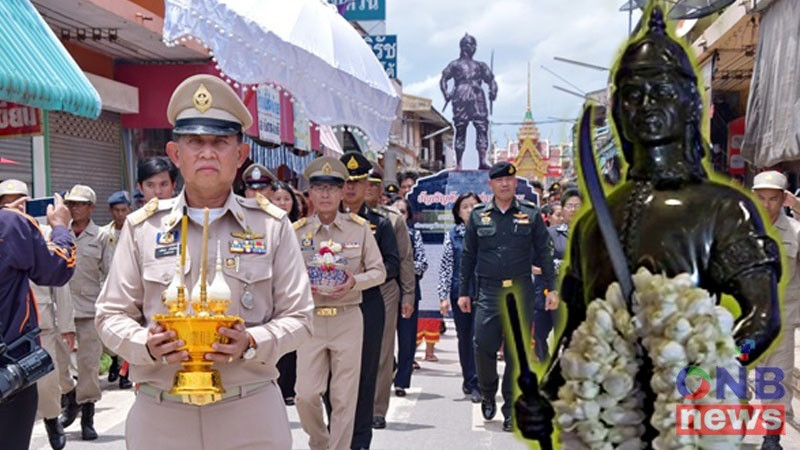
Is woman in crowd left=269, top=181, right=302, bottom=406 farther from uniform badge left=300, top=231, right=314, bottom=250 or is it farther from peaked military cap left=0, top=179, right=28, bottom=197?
peaked military cap left=0, top=179, right=28, bottom=197

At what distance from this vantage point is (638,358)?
216cm

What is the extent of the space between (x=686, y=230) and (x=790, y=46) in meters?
8.02

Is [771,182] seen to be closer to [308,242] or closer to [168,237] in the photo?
[308,242]

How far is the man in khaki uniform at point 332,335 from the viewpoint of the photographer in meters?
5.66

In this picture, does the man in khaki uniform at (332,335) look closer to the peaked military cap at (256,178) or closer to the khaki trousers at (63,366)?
the peaked military cap at (256,178)

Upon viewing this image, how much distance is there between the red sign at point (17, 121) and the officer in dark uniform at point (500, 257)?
4.14m

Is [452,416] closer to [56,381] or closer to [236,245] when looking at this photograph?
[56,381]

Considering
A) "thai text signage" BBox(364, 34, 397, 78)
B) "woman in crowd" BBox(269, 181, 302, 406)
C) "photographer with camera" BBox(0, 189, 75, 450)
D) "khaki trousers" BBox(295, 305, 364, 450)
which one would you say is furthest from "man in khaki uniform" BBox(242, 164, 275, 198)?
"thai text signage" BBox(364, 34, 397, 78)

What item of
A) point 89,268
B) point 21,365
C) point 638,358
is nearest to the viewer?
point 638,358

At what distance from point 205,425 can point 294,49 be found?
346 cm

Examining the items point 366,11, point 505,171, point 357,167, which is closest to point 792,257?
point 505,171

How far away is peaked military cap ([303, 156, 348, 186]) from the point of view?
5828 millimetres

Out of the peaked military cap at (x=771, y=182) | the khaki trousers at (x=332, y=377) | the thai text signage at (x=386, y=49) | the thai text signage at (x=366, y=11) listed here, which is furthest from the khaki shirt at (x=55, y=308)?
the thai text signage at (x=386, y=49)

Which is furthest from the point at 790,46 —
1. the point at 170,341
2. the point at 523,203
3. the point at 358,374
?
the point at 170,341
